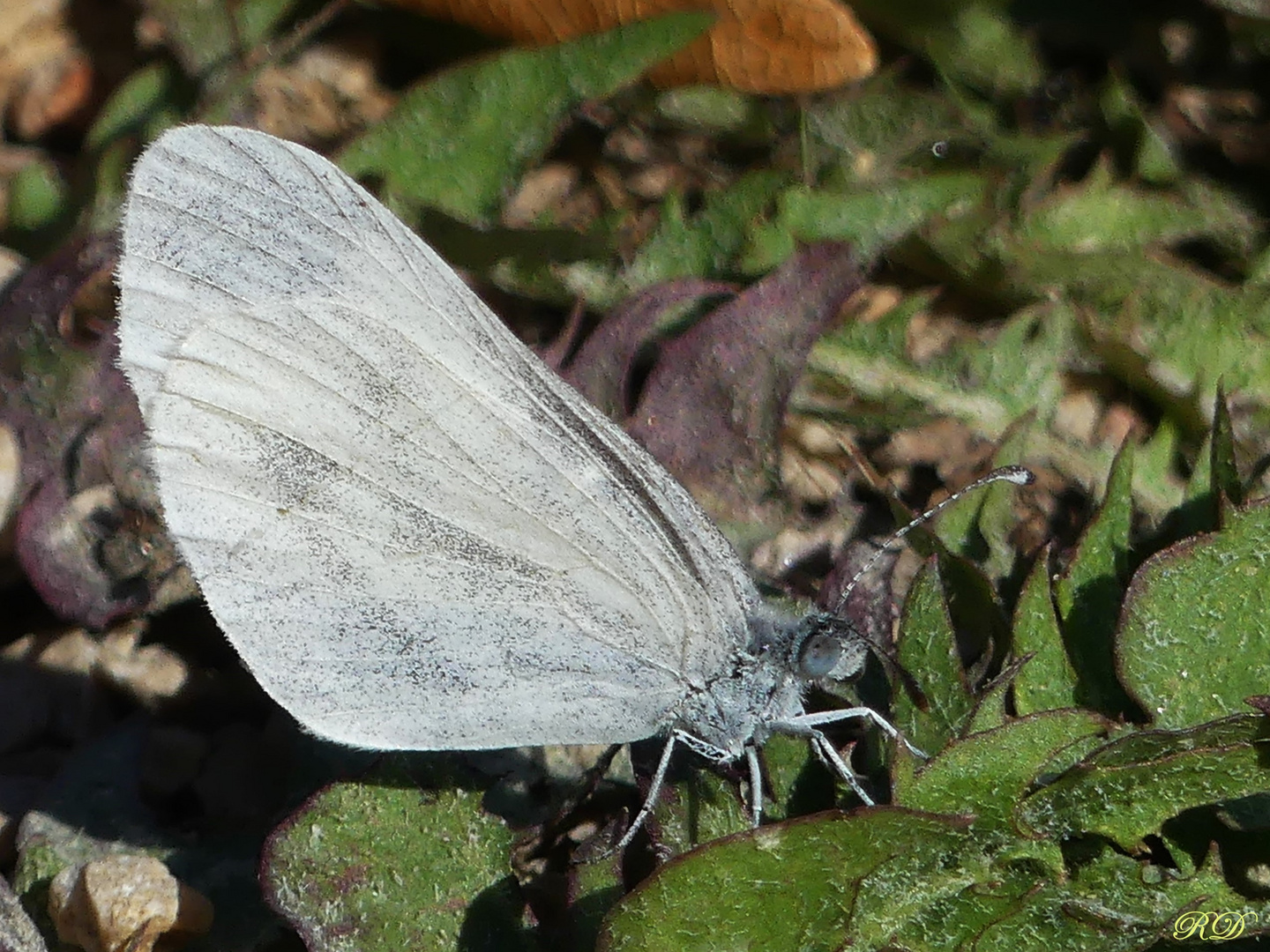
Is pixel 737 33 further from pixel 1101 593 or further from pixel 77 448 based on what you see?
pixel 77 448

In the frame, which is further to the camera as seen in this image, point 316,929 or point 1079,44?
point 1079,44

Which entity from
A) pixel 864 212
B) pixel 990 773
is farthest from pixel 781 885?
pixel 864 212

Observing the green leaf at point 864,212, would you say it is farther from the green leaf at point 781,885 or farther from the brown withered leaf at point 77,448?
the green leaf at point 781,885

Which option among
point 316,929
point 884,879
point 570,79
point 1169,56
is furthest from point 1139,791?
point 1169,56

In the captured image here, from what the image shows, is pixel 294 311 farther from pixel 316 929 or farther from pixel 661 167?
pixel 661 167

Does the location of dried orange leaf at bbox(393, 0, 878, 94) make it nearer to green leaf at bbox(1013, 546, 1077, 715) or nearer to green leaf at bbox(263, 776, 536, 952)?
green leaf at bbox(1013, 546, 1077, 715)

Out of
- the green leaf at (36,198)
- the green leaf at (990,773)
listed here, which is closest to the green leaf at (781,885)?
the green leaf at (990,773)
